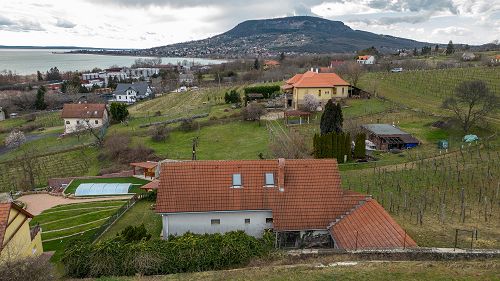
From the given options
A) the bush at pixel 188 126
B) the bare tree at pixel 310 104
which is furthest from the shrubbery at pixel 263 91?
the bush at pixel 188 126

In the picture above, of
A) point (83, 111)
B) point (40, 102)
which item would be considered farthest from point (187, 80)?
point (83, 111)

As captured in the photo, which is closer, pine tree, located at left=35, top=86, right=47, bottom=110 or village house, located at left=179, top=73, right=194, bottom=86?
pine tree, located at left=35, top=86, right=47, bottom=110

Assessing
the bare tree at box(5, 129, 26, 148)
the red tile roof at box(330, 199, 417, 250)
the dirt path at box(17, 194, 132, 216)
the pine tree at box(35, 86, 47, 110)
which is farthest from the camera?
the pine tree at box(35, 86, 47, 110)

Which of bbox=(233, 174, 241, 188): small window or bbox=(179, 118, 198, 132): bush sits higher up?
bbox=(233, 174, 241, 188): small window

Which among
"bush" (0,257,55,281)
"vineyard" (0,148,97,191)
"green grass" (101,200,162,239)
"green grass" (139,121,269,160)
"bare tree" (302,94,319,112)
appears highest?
"bare tree" (302,94,319,112)

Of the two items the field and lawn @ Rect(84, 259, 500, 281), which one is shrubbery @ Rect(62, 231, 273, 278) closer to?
lawn @ Rect(84, 259, 500, 281)

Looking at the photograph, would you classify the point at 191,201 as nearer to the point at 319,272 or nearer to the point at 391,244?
the point at 319,272

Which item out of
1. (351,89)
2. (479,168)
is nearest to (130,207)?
(479,168)

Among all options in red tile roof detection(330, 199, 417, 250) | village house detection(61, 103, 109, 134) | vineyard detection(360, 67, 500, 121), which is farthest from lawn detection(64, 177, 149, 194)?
vineyard detection(360, 67, 500, 121)
